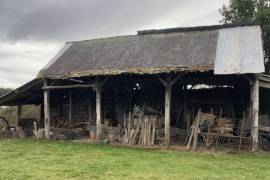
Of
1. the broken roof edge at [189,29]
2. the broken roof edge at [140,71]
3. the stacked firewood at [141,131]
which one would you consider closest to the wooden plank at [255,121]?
the broken roof edge at [140,71]

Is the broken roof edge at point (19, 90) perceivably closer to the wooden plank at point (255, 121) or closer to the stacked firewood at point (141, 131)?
the stacked firewood at point (141, 131)

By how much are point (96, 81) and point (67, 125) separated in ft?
16.4

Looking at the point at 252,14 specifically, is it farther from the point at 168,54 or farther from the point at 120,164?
the point at 120,164

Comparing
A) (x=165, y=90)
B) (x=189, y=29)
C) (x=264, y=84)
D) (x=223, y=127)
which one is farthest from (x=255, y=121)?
(x=189, y=29)

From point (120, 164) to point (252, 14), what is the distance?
19.2m

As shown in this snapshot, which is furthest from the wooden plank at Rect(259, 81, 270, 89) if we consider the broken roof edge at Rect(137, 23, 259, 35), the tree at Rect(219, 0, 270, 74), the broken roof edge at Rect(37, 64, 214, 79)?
the tree at Rect(219, 0, 270, 74)

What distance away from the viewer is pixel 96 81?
19.8 m

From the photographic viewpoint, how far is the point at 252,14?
28.6 metres

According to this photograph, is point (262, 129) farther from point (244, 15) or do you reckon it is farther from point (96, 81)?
point (244, 15)

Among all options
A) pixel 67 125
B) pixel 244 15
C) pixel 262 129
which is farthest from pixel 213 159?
pixel 244 15

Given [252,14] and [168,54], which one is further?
[252,14]

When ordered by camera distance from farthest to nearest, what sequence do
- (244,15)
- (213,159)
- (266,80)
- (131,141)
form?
(244,15)
(131,141)
(266,80)
(213,159)

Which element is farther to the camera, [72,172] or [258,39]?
[258,39]

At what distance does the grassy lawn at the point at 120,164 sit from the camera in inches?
436
